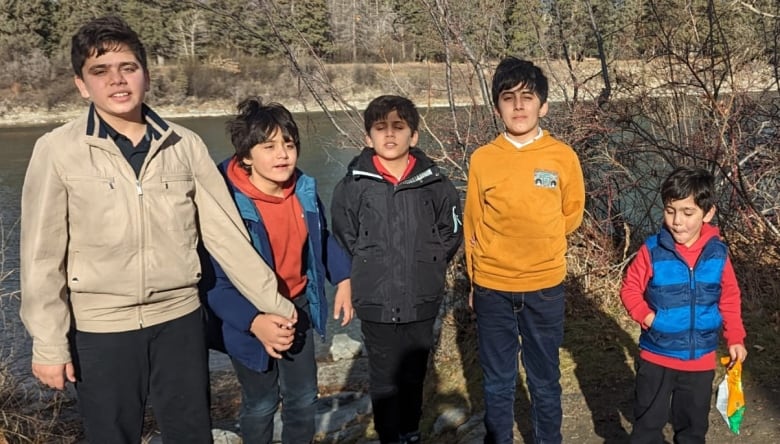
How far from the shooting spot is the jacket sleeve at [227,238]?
2223 mm

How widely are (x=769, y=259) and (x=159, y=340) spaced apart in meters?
5.07

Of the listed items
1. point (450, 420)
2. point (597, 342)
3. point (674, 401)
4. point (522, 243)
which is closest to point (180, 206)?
point (522, 243)

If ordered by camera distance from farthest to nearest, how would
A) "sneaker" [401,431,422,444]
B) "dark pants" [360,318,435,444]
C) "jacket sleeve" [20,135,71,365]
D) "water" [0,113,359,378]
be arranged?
"water" [0,113,359,378] → "sneaker" [401,431,422,444] → "dark pants" [360,318,435,444] → "jacket sleeve" [20,135,71,365]

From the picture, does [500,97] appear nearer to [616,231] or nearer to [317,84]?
[317,84]

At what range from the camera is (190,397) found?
88.7 inches

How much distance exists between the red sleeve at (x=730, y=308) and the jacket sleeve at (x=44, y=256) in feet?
7.93

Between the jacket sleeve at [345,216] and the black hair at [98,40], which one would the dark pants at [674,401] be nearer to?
the jacket sleeve at [345,216]

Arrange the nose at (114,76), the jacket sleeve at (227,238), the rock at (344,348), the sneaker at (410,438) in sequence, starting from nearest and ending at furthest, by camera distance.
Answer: the nose at (114,76)
the jacket sleeve at (227,238)
the sneaker at (410,438)
the rock at (344,348)

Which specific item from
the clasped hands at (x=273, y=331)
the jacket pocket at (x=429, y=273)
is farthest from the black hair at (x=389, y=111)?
the clasped hands at (x=273, y=331)

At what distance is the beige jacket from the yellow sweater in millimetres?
1158

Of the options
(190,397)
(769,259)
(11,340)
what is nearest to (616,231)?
(769,259)

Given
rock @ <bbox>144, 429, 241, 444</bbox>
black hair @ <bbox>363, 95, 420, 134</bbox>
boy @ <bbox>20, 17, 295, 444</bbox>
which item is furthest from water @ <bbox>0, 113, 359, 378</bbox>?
boy @ <bbox>20, 17, 295, 444</bbox>

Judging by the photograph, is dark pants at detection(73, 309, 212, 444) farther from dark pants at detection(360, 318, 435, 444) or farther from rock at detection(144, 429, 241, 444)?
rock at detection(144, 429, 241, 444)

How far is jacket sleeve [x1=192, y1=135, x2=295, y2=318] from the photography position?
2223 millimetres
